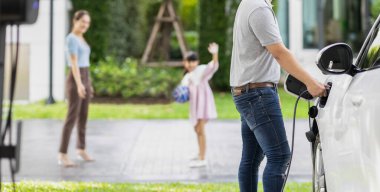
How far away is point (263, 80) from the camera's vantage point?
17.5 ft

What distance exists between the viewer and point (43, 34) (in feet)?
65.7

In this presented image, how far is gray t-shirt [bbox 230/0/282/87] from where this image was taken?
520 centimetres

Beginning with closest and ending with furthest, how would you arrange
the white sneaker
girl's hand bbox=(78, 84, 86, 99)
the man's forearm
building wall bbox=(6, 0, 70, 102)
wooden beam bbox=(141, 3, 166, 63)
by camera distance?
1. the man's forearm
2. girl's hand bbox=(78, 84, 86, 99)
3. the white sneaker
4. building wall bbox=(6, 0, 70, 102)
5. wooden beam bbox=(141, 3, 166, 63)

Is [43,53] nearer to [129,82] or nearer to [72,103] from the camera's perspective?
[129,82]

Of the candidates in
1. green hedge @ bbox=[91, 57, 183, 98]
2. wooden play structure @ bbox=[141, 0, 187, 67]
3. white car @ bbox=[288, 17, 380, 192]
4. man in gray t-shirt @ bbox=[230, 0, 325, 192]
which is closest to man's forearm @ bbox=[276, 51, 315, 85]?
man in gray t-shirt @ bbox=[230, 0, 325, 192]

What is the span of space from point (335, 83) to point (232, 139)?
24.1ft

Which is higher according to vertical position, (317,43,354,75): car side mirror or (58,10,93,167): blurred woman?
(317,43,354,75): car side mirror

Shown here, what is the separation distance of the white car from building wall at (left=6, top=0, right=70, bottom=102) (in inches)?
588

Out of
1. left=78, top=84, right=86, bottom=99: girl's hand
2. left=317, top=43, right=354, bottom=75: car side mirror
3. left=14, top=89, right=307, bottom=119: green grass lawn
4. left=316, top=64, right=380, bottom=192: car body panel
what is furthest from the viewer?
left=14, top=89, right=307, bottom=119: green grass lawn

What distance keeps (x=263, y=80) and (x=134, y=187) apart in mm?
3011

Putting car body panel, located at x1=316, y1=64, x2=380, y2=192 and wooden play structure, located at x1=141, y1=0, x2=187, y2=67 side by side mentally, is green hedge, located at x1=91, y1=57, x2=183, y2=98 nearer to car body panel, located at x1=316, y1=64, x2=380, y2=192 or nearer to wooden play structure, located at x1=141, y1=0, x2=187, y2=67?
wooden play structure, located at x1=141, y1=0, x2=187, y2=67

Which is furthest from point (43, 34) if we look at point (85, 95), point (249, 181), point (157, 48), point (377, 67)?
point (377, 67)

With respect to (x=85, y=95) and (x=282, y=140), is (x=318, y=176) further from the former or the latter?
(x=85, y=95)

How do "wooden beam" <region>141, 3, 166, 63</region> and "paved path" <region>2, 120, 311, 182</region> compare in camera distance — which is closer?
"paved path" <region>2, 120, 311, 182</region>
